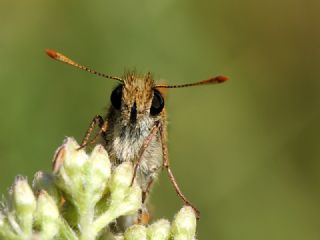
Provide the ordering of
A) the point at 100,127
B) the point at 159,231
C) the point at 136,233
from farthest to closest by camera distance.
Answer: the point at 100,127, the point at 159,231, the point at 136,233

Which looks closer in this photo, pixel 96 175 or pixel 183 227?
pixel 96 175

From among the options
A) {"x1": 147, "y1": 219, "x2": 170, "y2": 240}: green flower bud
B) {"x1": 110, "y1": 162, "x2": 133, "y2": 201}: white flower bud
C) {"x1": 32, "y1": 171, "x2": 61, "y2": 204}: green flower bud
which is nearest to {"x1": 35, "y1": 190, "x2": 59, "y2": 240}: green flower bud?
{"x1": 32, "y1": 171, "x2": 61, "y2": 204}: green flower bud

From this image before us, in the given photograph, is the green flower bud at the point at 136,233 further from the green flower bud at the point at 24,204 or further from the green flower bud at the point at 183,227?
the green flower bud at the point at 24,204

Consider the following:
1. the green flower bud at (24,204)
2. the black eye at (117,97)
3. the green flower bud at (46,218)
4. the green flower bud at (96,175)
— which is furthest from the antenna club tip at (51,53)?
the green flower bud at (46,218)

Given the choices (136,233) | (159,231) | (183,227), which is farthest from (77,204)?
(183,227)

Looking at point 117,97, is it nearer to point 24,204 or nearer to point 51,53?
point 51,53

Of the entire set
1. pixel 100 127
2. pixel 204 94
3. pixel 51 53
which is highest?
pixel 204 94
